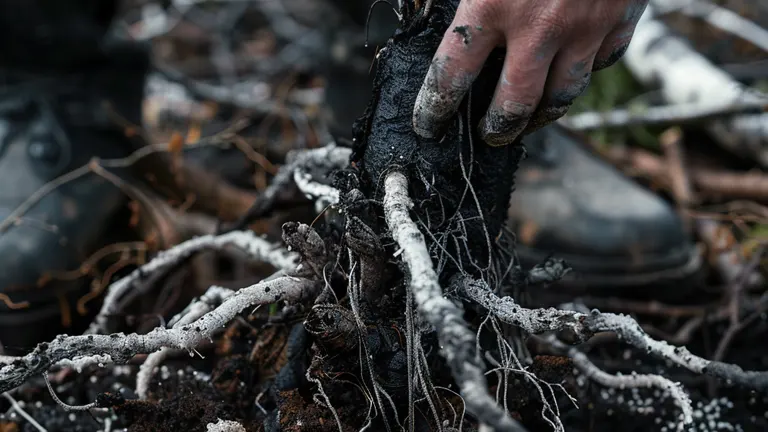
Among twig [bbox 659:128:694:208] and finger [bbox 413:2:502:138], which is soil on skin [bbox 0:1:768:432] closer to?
finger [bbox 413:2:502:138]

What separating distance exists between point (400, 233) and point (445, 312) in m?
0.12

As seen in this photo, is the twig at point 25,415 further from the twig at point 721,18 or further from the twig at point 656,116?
the twig at point 721,18

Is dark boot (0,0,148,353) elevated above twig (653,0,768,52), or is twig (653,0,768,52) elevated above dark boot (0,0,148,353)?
twig (653,0,768,52)

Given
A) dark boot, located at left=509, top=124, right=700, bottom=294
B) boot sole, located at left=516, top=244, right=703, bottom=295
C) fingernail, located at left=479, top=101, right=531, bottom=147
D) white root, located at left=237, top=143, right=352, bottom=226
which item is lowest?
fingernail, located at left=479, top=101, right=531, bottom=147

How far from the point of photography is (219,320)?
752 mm

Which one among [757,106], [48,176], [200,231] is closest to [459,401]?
[48,176]

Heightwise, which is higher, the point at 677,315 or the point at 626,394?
the point at 677,315

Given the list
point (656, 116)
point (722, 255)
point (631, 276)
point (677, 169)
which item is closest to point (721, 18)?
point (656, 116)

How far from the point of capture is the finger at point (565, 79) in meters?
0.70

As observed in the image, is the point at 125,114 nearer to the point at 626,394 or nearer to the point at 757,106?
the point at 626,394

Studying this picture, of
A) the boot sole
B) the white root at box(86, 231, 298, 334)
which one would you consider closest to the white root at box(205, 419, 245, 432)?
the white root at box(86, 231, 298, 334)

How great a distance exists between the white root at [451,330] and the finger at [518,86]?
162mm

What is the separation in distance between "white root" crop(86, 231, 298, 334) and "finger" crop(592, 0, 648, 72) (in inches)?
20.2

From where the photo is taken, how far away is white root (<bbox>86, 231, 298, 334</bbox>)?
1034 mm
